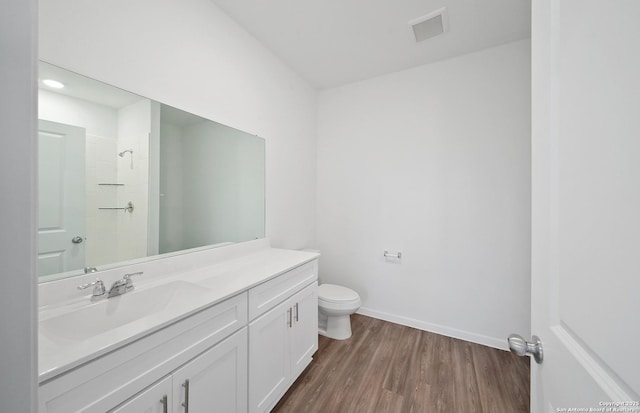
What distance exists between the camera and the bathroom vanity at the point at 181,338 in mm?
693

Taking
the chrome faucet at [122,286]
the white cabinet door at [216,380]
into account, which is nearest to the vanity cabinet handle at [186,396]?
the white cabinet door at [216,380]

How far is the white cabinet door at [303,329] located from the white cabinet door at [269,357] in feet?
0.23

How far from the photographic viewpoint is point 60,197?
1043 mm

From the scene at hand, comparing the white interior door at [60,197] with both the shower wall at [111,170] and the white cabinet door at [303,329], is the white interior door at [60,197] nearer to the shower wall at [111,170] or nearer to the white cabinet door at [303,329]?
the shower wall at [111,170]

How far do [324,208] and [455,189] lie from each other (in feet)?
4.67

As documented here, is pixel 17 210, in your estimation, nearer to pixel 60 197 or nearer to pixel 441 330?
pixel 60 197

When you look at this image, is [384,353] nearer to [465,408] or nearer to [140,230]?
[465,408]

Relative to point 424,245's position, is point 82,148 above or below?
above

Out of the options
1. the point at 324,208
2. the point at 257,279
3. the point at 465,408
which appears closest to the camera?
the point at 257,279

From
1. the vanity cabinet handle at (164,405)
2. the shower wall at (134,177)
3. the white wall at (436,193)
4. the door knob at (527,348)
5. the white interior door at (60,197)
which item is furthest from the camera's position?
the white wall at (436,193)

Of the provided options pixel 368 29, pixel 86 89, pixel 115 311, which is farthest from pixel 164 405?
pixel 368 29
